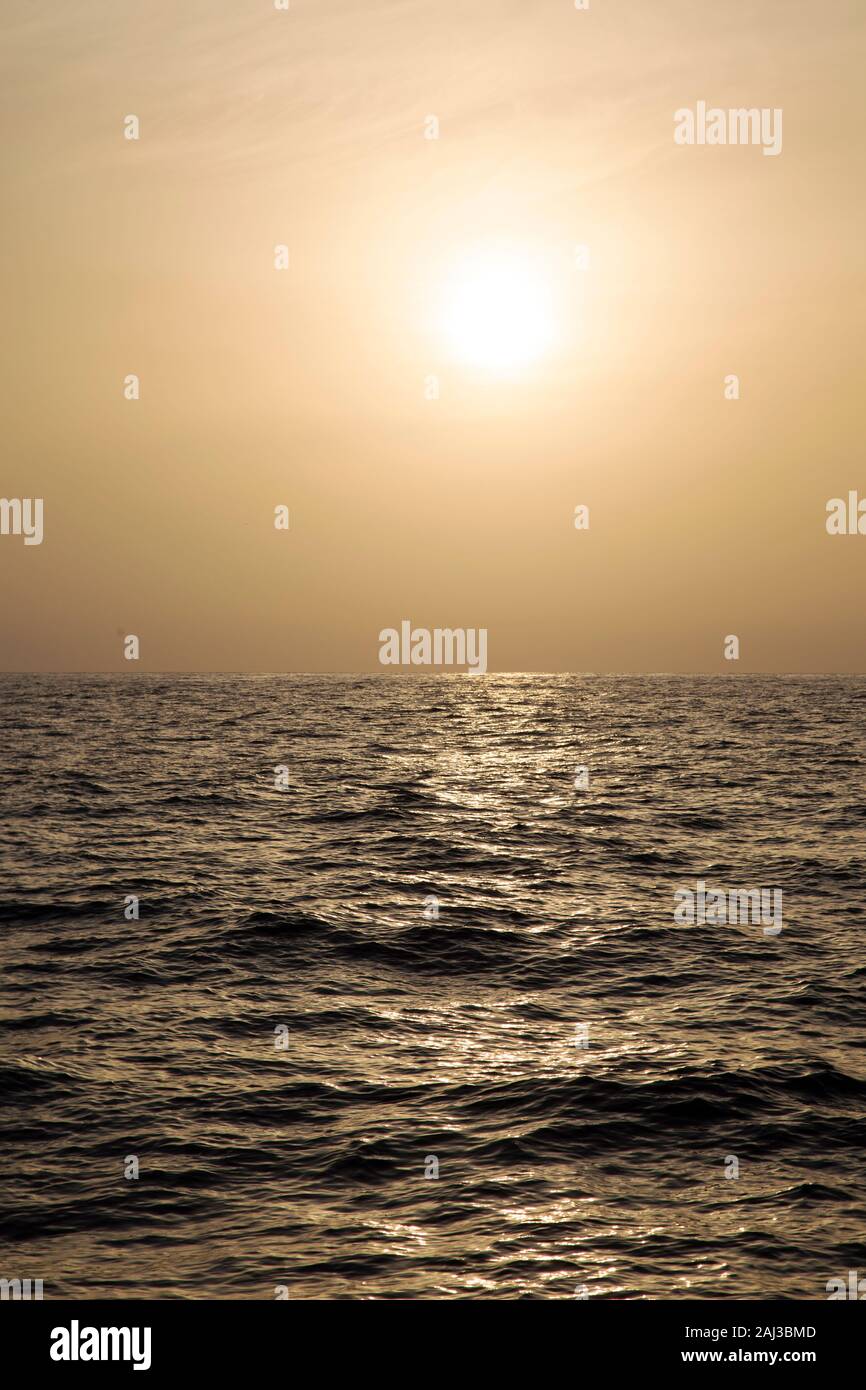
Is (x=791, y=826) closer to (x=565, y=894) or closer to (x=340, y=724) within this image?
(x=565, y=894)

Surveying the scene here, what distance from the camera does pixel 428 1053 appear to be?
1964cm

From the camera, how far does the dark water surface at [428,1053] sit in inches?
530

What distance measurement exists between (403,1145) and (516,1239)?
9.58 feet

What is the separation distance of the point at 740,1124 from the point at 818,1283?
4316mm

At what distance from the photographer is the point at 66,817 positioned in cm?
4453

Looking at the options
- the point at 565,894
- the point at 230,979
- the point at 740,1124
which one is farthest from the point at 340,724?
the point at 740,1124

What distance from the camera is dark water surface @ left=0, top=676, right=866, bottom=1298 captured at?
13.5 meters

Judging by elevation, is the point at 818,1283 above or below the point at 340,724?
below

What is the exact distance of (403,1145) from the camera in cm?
1614
